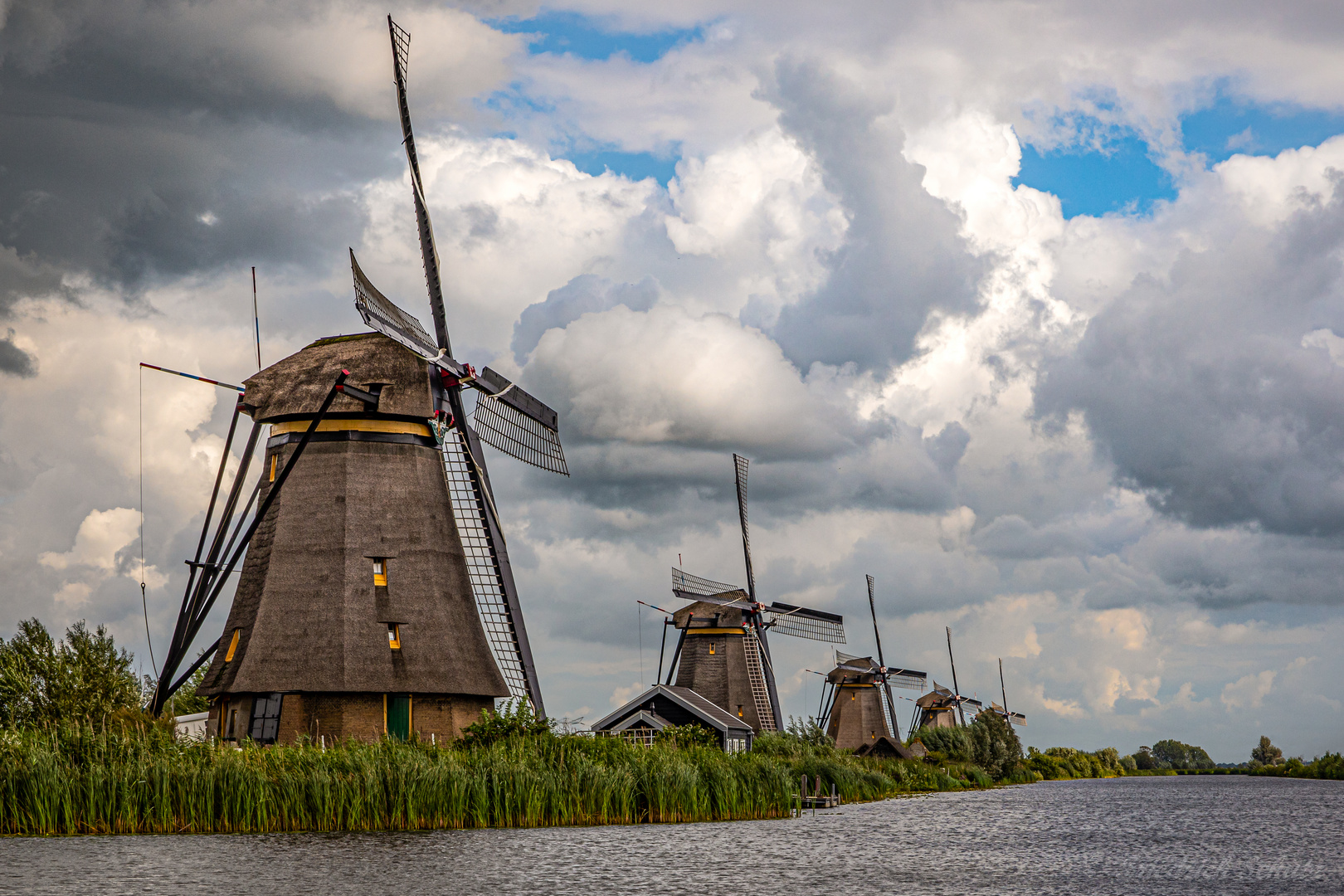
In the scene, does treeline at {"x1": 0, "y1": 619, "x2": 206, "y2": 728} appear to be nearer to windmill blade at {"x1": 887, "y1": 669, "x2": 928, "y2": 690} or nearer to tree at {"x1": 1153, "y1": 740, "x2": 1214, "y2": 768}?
windmill blade at {"x1": 887, "y1": 669, "x2": 928, "y2": 690}

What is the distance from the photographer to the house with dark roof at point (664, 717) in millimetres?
44781

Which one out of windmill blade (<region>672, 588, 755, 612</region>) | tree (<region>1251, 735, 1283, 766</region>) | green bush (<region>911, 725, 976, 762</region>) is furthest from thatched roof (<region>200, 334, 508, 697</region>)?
tree (<region>1251, 735, 1283, 766</region>)

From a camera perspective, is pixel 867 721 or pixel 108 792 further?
pixel 867 721

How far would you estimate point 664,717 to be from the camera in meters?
45.5

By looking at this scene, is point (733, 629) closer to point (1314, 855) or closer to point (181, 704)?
point (181, 704)

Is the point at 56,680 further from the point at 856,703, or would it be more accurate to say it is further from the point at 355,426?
the point at 856,703

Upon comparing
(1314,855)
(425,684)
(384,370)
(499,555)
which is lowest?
(1314,855)

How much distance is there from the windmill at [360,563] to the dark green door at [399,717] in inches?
1.0

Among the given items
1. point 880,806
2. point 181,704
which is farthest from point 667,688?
point 181,704

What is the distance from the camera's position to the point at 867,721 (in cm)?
6906

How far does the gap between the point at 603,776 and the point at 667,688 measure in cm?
2523

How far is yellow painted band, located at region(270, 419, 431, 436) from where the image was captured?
27.7 meters

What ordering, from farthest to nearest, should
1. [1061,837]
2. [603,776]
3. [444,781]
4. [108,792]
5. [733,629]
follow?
[733,629] → [1061,837] → [603,776] → [444,781] → [108,792]

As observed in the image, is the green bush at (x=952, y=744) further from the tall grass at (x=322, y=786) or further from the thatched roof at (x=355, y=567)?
the tall grass at (x=322, y=786)
